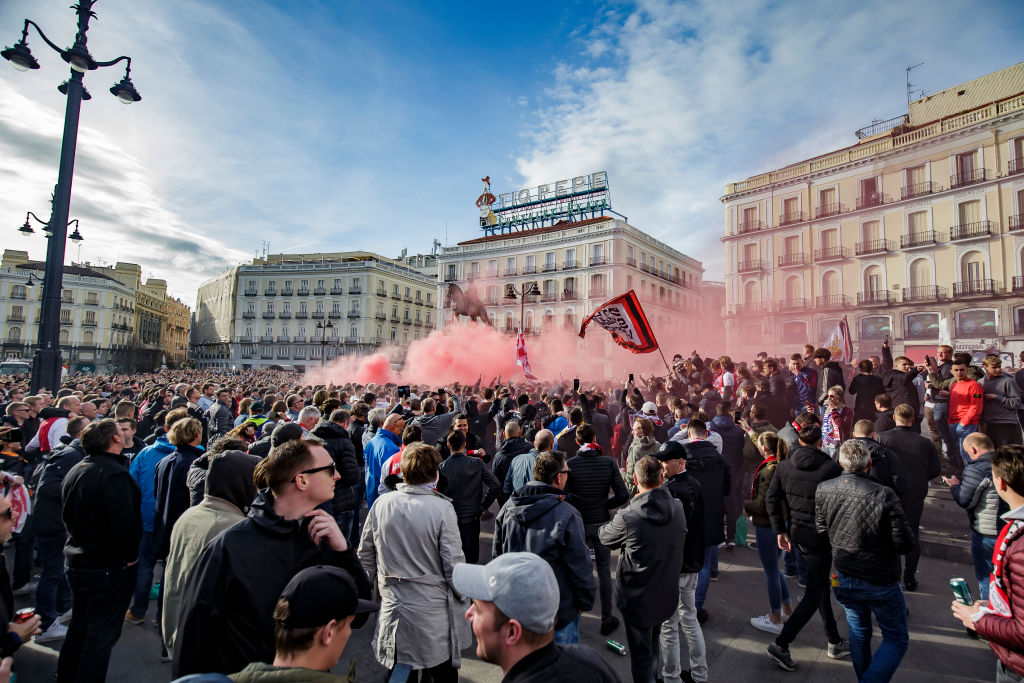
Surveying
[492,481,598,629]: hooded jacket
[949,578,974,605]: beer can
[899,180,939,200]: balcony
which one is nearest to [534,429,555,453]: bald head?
[492,481,598,629]: hooded jacket

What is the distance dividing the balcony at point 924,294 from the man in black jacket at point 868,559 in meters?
30.1

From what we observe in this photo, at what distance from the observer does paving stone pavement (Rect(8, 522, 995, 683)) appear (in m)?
3.72

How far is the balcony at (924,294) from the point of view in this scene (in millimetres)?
25703

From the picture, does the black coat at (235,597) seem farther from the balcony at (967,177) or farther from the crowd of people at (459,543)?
the balcony at (967,177)

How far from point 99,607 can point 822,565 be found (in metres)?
5.34

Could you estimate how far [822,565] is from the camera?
12.8 ft

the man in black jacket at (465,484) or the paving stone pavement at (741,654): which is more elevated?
the man in black jacket at (465,484)

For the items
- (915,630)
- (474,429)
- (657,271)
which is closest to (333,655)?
(915,630)

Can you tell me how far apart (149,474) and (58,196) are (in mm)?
7324

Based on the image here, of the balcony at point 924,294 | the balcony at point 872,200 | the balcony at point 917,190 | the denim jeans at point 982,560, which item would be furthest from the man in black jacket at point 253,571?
the balcony at point 872,200

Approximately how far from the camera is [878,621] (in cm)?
323

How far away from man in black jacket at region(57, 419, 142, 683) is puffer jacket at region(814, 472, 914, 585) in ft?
16.5

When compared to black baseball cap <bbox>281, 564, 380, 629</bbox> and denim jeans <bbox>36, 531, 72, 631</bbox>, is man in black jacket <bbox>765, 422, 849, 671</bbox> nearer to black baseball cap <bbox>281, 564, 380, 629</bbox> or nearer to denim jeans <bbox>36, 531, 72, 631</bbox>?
black baseball cap <bbox>281, 564, 380, 629</bbox>

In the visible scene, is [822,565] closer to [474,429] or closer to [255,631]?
[255,631]
